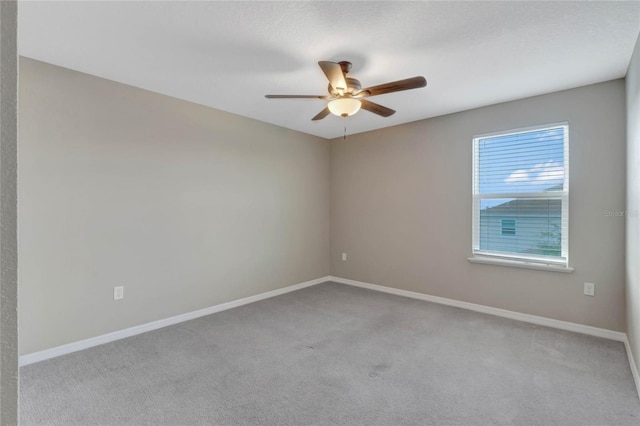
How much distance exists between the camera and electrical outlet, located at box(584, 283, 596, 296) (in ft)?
9.75

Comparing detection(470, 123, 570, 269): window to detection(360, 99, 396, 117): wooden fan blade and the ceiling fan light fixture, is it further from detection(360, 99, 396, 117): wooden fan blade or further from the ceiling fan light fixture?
the ceiling fan light fixture

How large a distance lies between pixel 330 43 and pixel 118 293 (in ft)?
9.40

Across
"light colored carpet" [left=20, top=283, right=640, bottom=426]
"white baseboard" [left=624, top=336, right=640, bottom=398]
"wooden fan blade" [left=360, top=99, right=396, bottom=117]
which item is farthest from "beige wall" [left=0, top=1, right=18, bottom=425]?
"white baseboard" [left=624, top=336, right=640, bottom=398]

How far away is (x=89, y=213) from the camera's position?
8.98 ft

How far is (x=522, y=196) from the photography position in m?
3.40

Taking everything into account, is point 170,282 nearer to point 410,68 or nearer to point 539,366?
point 410,68

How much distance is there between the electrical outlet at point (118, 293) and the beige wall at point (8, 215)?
289cm

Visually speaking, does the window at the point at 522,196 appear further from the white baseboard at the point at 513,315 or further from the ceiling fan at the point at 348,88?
the ceiling fan at the point at 348,88

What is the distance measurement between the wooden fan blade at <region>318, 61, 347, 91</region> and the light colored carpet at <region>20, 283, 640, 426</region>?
2.15 m

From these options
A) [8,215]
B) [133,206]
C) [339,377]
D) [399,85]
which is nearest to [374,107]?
[399,85]

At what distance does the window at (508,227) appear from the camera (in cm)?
350

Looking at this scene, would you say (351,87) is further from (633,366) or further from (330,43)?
(633,366)

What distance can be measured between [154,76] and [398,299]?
3.72 m

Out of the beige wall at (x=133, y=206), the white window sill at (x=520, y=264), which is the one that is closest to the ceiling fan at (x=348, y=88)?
the beige wall at (x=133, y=206)
